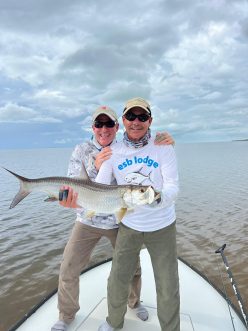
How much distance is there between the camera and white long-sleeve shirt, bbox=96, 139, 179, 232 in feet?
15.1

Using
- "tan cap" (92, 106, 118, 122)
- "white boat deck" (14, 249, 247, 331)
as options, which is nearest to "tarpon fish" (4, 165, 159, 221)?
"tan cap" (92, 106, 118, 122)

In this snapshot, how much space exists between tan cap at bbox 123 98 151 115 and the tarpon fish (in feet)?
3.61

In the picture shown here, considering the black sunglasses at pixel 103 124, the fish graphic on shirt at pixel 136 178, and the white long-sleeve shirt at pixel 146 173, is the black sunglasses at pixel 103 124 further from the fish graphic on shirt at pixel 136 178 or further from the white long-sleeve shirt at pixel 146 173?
the fish graphic on shirt at pixel 136 178

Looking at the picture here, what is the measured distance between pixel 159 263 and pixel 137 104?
2.26 meters

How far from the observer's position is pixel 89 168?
209 inches

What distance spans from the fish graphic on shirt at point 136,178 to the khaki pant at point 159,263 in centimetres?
69

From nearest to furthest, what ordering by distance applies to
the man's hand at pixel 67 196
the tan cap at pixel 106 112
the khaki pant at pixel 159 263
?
the man's hand at pixel 67 196
the khaki pant at pixel 159 263
the tan cap at pixel 106 112

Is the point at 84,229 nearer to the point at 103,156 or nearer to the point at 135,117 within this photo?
the point at 103,156

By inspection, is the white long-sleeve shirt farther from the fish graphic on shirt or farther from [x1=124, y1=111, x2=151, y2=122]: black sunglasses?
[x1=124, y1=111, x2=151, y2=122]: black sunglasses

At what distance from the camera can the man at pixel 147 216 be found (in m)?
4.63

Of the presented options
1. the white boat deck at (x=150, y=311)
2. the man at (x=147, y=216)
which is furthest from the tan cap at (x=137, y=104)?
the white boat deck at (x=150, y=311)

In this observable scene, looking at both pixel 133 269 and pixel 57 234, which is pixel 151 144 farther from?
pixel 57 234

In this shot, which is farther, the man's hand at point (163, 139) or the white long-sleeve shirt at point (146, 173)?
the man's hand at point (163, 139)

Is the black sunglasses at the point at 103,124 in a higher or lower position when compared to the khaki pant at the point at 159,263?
higher
